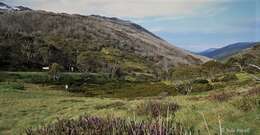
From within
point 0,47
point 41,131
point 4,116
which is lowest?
point 4,116

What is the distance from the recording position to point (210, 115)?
1510 cm

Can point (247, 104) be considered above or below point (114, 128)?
below

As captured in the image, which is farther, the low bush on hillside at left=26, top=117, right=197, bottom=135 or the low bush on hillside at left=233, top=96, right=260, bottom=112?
the low bush on hillside at left=233, top=96, right=260, bottom=112

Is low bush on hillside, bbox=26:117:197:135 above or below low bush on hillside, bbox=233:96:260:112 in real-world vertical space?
above

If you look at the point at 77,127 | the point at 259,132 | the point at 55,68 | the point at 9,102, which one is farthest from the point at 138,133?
the point at 55,68

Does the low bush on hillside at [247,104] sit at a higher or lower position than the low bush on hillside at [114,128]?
lower

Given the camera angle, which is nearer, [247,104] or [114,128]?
[114,128]

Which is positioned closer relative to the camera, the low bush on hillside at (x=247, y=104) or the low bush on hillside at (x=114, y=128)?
the low bush on hillside at (x=114, y=128)

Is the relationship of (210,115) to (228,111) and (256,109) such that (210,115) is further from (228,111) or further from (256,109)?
(256,109)

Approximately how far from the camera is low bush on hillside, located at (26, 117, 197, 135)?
6.16m

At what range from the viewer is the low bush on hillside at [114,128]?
616 centimetres

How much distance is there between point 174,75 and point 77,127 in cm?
12909

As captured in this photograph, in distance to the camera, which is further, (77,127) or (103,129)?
(77,127)

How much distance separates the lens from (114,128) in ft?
22.5
